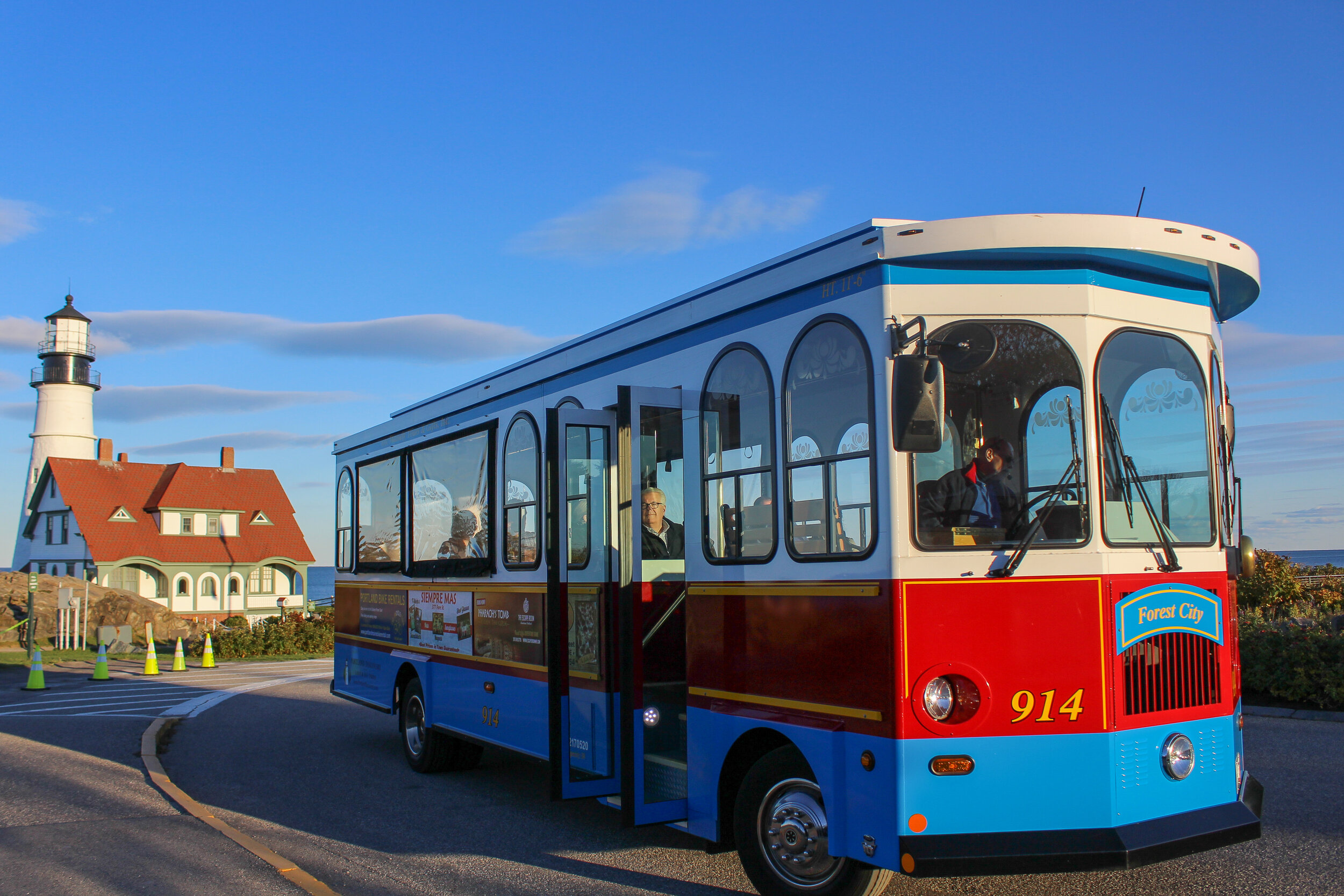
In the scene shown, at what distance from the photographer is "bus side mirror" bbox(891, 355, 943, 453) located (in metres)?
4.31

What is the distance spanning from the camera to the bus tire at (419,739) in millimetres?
9305

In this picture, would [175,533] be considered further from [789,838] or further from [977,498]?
[977,498]

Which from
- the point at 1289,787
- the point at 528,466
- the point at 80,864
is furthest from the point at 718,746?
the point at 1289,787

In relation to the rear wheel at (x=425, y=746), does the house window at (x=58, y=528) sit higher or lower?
higher

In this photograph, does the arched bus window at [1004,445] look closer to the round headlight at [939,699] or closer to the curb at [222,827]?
the round headlight at [939,699]

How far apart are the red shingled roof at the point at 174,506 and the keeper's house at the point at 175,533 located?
0.14ft

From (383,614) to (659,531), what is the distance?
5.16 meters

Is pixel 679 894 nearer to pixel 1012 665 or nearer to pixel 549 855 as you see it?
pixel 549 855

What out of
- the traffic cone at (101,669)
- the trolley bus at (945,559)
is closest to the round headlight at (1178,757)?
the trolley bus at (945,559)

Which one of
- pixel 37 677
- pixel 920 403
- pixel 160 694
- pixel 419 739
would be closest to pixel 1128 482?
pixel 920 403

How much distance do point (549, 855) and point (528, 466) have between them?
9.09 ft

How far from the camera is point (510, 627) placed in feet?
25.9

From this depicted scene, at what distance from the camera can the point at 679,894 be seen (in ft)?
18.3

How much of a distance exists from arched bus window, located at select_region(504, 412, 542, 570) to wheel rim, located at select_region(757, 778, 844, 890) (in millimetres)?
2985
